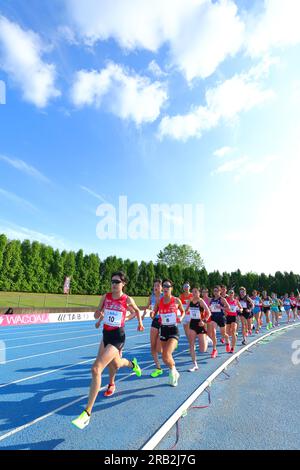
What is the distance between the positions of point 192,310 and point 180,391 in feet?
8.60

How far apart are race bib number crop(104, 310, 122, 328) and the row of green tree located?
31.5 m

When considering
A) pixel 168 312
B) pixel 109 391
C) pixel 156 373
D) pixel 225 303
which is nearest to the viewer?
pixel 109 391

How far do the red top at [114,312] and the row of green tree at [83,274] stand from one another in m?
31.4

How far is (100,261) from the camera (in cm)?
5088

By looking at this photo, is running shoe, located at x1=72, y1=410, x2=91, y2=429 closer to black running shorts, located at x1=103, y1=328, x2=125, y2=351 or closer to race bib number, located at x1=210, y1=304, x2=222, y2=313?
black running shorts, located at x1=103, y1=328, x2=125, y2=351

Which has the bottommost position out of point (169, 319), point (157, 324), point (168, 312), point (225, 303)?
point (157, 324)

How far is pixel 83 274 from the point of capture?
157 ft

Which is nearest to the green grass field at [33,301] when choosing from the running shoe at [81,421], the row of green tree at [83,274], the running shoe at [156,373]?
the row of green tree at [83,274]

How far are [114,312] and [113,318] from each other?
0.10m

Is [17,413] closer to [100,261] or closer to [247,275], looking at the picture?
[100,261]

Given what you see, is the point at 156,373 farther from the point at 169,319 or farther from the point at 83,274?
the point at 83,274

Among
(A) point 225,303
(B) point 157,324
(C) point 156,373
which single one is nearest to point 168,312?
(B) point 157,324

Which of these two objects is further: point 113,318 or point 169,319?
A: point 169,319

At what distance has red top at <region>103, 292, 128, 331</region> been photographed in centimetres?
471
